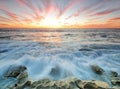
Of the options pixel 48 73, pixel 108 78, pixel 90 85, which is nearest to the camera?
pixel 90 85

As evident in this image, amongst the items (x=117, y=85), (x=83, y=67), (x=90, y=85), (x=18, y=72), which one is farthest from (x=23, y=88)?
(x=83, y=67)

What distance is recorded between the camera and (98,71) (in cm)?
476

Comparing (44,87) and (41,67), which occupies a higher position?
(44,87)

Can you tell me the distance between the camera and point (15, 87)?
136 inches

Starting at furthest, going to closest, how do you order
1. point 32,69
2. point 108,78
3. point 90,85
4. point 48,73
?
point 32,69 < point 48,73 < point 108,78 < point 90,85

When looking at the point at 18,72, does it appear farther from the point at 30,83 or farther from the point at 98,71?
the point at 98,71

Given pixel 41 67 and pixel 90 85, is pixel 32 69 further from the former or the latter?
pixel 90 85

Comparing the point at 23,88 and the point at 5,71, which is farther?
the point at 5,71

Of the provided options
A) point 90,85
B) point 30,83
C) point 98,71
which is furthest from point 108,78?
point 30,83

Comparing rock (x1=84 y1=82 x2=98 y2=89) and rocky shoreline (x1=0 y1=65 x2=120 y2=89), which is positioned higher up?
rock (x1=84 y1=82 x2=98 y2=89)

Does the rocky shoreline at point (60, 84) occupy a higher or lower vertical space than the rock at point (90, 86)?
lower

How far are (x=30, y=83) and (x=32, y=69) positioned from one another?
1544 mm

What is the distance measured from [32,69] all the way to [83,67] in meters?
1.98

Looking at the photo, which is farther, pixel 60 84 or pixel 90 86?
pixel 60 84
